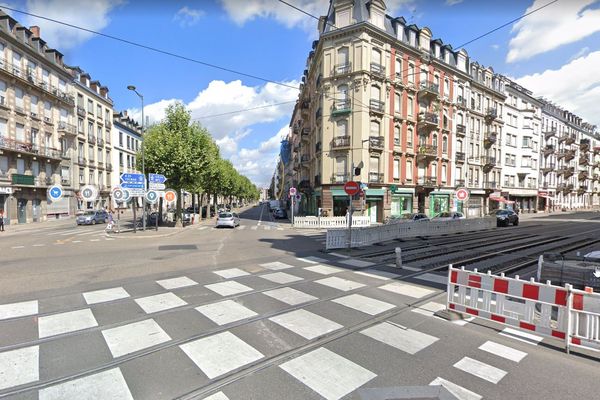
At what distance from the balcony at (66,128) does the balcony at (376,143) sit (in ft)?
112

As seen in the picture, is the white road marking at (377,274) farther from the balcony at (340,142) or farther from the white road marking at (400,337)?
the balcony at (340,142)

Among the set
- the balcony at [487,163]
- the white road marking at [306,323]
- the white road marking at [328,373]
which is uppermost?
the balcony at [487,163]

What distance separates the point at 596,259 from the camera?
654cm

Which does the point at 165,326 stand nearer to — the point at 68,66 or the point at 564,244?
the point at 564,244

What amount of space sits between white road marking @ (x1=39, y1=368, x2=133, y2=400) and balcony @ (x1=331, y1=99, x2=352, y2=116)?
26171 millimetres

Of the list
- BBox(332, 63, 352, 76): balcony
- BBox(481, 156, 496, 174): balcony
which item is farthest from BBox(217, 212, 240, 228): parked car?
BBox(481, 156, 496, 174): balcony

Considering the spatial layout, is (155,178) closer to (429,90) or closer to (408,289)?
(408,289)

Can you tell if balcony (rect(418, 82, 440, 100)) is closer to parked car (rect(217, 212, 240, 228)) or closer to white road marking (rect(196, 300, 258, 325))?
parked car (rect(217, 212, 240, 228))

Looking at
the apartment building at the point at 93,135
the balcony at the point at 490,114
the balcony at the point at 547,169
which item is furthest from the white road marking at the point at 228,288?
the balcony at the point at 547,169

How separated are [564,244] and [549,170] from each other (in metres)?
48.3

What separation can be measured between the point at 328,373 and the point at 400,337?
5.06 ft

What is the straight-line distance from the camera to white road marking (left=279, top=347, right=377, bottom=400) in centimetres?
326

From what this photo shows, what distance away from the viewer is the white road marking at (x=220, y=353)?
3.66m

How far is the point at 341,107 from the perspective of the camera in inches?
1077
